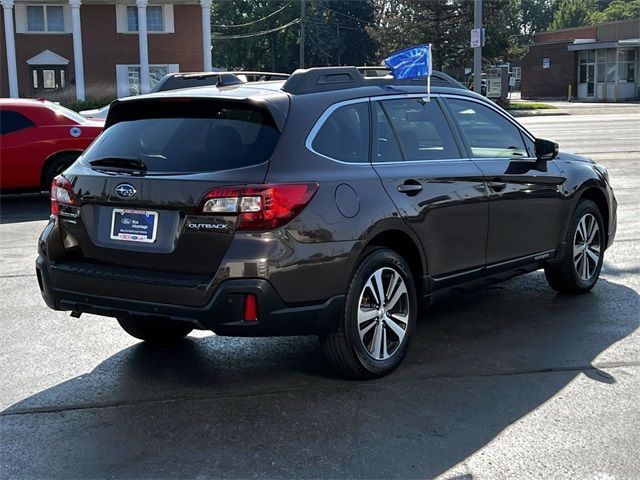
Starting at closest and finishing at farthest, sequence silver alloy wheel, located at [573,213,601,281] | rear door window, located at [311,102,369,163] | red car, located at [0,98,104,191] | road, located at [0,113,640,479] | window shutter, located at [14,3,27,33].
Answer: road, located at [0,113,640,479]
rear door window, located at [311,102,369,163]
silver alloy wheel, located at [573,213,601,281]
red car, located at [0,98,104,191]
window shutter, located at [14,3,27,33]

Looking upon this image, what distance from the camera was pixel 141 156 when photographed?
4.81m

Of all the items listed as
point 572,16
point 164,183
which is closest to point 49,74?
point 164,183

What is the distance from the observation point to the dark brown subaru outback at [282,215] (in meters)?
4.39

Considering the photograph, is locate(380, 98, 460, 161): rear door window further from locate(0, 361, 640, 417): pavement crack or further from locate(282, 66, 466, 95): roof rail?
locate(0, 361, 640, 417): pavement crack

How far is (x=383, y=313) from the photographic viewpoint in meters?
5.02

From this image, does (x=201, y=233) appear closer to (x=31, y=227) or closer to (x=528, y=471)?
(x=528, y=471)

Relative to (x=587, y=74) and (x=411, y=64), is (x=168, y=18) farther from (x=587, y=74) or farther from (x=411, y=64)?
(x=411, y=64)

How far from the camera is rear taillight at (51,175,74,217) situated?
16.3 ft

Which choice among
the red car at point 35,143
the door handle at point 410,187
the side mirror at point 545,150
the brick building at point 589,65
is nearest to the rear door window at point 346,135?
the door handle at point 410,187

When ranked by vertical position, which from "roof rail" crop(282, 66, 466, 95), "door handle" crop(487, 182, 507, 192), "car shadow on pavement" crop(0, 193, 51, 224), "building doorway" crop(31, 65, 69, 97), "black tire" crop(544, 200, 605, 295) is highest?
"building doorway" crop(31, 65, 69, 97)

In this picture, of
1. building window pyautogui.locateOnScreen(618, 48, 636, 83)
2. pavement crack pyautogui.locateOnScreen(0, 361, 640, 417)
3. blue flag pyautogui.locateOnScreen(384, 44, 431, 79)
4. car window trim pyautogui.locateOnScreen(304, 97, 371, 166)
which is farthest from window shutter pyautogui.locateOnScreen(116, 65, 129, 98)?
pavement crack pyautogui.locateOnScreen(0, 361, 640, 417)

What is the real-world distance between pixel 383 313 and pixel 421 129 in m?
1.35

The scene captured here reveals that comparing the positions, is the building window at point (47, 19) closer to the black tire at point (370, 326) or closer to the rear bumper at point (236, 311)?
the rear bumper at point (236, 311)

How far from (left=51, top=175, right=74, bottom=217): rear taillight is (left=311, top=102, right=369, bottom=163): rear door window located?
1.51 metres
